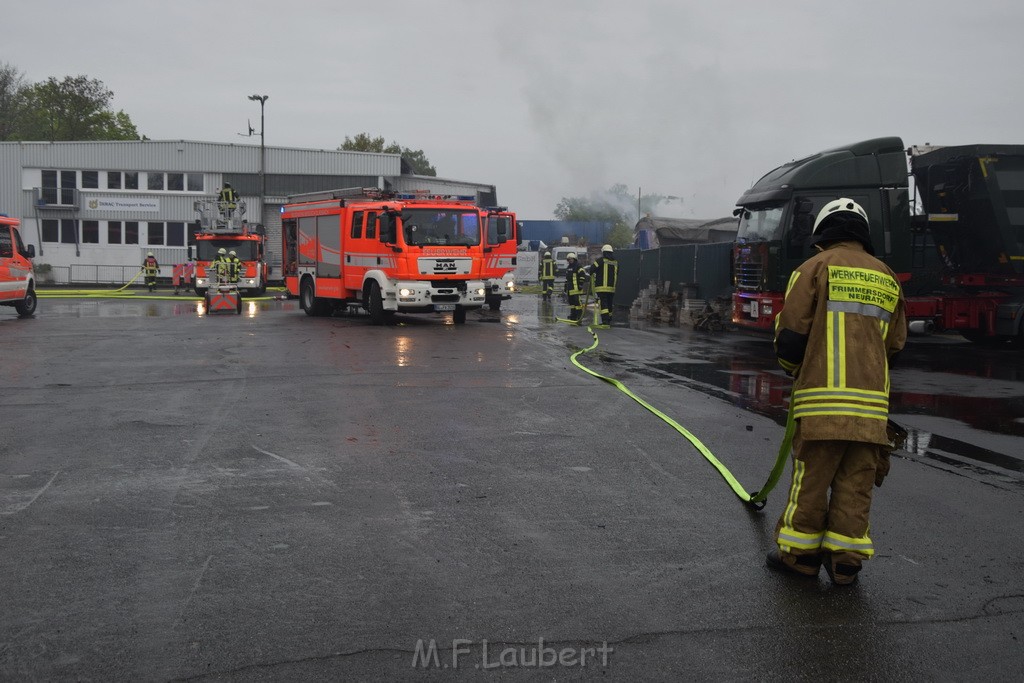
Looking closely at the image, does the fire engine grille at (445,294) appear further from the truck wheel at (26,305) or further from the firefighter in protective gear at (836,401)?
the firefighter in protective gear at (836,401)

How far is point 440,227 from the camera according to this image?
21.0 metres

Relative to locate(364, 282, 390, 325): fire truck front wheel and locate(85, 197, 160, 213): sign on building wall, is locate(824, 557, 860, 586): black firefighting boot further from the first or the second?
locate(85, 197, 160, 213): sign on building wall

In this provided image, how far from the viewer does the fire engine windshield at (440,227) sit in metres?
20.6

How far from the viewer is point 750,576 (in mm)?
4742

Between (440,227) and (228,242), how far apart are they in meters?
15.8

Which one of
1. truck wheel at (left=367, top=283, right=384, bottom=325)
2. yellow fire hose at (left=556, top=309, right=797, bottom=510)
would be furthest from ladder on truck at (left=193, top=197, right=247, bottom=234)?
yellow fire hose at (left=556, top=309, right=797, bottom=510)

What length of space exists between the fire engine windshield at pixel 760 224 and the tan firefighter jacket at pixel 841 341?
12120 millimetres

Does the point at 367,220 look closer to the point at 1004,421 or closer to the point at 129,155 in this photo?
the point at 1004,421

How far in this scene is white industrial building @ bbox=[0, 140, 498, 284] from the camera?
2106 inches

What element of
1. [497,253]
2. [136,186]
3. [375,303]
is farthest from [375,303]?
[136,186]

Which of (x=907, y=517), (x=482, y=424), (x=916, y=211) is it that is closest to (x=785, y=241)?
(x=916, y=211)

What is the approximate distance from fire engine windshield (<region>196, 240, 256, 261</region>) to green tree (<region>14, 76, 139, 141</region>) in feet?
166

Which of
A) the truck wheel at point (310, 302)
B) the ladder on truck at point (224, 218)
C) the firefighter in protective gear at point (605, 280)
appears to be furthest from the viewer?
the ladder on truck at point (224, 218)

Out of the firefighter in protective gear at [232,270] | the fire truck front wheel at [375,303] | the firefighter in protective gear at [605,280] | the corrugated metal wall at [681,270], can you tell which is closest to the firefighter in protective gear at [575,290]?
the corrugated metal wall at [681,270]
